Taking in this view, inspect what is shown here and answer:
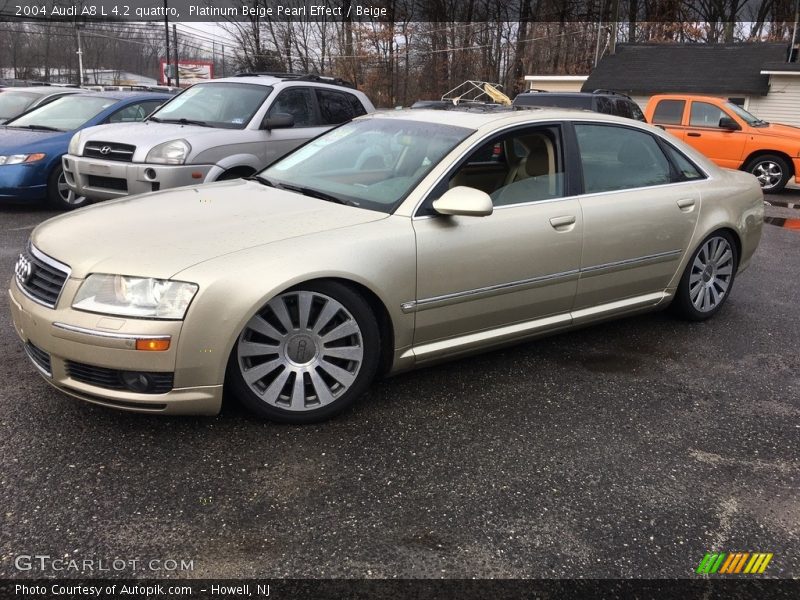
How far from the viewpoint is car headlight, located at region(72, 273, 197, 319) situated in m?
2.83

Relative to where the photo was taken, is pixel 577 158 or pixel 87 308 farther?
pixel 577 158

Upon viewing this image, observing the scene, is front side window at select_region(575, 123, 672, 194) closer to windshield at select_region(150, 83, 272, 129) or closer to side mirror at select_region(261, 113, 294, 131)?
side mirror at select_region(261, 113, 294, 131)

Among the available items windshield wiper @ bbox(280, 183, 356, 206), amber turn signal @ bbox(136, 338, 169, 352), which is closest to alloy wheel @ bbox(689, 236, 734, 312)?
windshield wiper @ bbox(280, 183, 356, 206)

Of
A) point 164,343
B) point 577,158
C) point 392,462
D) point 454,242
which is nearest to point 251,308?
point 164,343

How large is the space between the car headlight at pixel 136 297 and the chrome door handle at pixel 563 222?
2.05 metres

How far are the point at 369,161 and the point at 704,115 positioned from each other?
11018 mm

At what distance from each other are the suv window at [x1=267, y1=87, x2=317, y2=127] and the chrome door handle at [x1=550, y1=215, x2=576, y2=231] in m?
4.86

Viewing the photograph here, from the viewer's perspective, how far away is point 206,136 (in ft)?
23.9

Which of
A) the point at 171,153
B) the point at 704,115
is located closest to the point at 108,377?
the point at 171,153

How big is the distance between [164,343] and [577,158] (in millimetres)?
2659

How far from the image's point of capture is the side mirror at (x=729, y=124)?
491 inches

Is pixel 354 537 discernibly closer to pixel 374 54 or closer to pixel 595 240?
pixel 595 240

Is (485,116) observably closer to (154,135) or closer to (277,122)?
(277,122)

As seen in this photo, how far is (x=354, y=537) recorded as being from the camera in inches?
98.0
